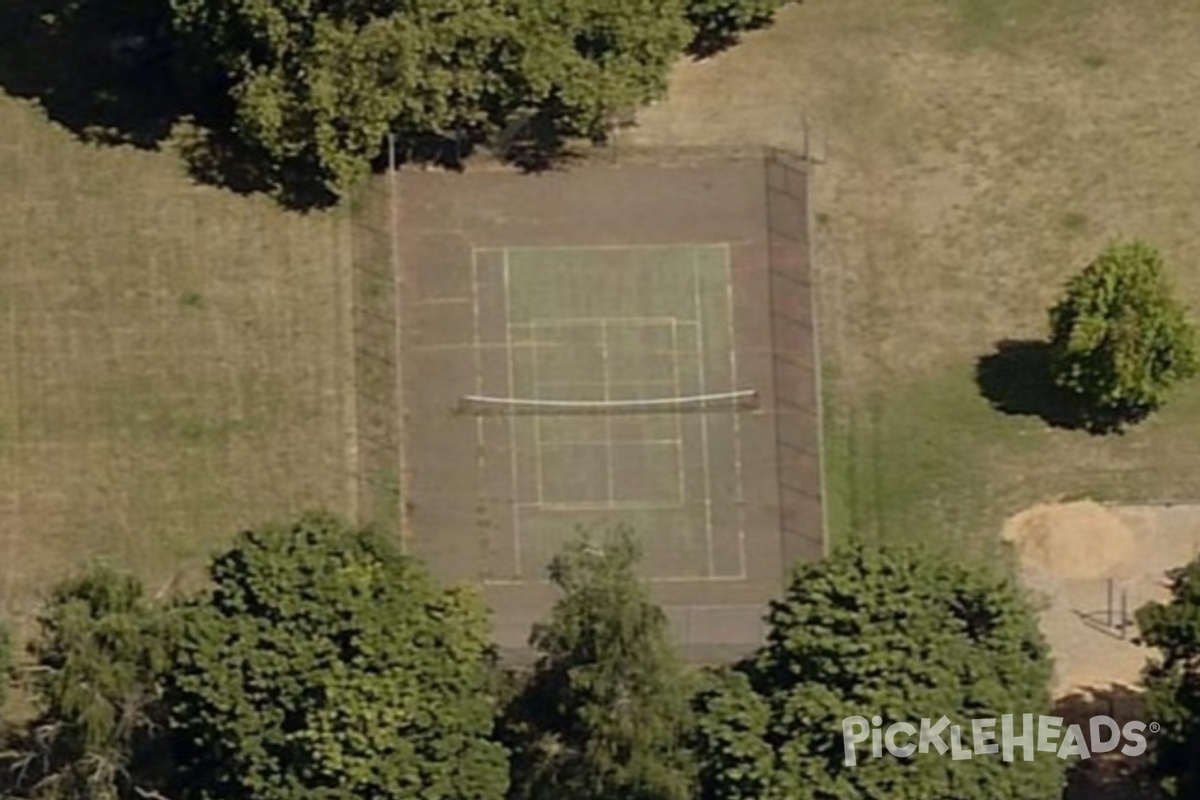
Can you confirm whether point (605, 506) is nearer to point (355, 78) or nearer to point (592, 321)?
point (592, 321)

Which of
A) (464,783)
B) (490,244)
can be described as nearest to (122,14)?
(490,244)

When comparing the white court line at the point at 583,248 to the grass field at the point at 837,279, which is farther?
the white court line at the point at 583,248

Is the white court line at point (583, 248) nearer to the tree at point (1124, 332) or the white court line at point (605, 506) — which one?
the white court line at point (605, 506)

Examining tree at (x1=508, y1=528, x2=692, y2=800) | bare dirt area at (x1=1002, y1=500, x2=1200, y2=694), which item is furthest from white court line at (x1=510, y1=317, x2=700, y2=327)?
tree at (x1=508, y1=528, x2=692, y2=800)

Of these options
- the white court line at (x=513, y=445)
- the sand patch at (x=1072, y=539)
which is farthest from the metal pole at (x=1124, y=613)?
the white court line at (x=513, y=445)

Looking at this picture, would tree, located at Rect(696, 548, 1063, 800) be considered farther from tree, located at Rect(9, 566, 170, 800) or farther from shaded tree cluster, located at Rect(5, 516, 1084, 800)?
tree, located at Rect(9, 566, 170, 800)

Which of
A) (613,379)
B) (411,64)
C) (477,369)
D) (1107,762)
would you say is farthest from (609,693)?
(411,64)

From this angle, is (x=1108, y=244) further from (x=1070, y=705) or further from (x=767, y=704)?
(x=767, y=704)
